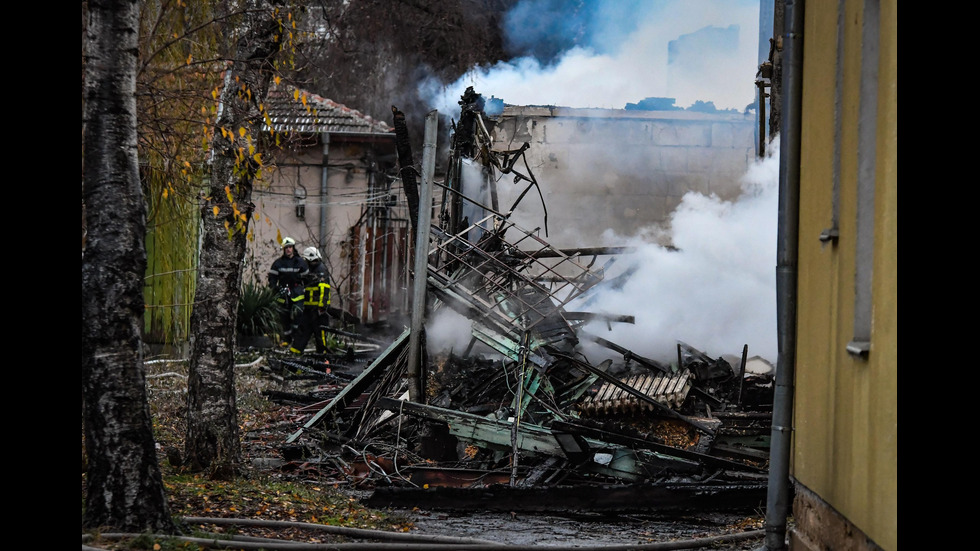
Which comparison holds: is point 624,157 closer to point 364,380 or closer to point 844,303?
point 364,380

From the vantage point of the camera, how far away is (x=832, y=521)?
5059 millimetres

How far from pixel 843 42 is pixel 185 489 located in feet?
17.9

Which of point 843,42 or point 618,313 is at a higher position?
point 843,42

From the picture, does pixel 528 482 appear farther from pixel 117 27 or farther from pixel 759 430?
pixel 117 27

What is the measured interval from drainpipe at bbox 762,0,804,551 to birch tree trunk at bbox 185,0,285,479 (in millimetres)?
4260

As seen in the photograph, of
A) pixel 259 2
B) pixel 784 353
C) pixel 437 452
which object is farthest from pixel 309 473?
pixel 784 353

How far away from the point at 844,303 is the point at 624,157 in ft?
60.5

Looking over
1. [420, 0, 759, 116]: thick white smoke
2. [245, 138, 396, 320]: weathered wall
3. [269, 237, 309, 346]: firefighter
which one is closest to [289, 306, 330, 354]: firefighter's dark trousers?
[269, 237, 309, 346]: firefighter

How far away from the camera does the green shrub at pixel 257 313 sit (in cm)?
1811

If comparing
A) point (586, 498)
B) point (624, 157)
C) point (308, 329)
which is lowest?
point (586, 498)

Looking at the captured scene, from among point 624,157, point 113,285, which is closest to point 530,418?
point 113,285

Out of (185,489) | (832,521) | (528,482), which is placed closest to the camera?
(832,521)

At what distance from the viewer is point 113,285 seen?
16.6ft

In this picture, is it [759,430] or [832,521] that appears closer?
[832,521]
